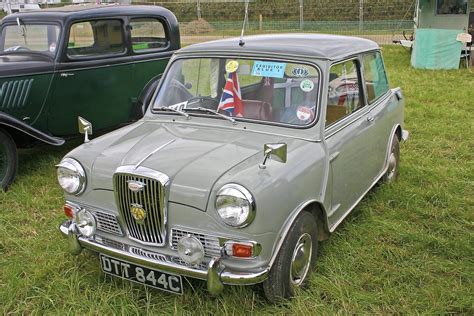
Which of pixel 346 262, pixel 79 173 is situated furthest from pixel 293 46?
pixel 79 173

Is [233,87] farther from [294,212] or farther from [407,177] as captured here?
[407,177]

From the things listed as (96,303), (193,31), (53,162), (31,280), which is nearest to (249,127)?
(96,303)

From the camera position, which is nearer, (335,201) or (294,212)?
(294,212)

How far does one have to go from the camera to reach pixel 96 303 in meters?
2.89

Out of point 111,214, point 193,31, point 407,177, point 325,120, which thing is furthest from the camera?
point 193,31

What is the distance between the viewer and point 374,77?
425 centimetres

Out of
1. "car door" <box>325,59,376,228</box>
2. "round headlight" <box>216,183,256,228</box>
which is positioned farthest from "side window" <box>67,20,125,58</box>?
"round headlight" <box>216,183,256,228</box>

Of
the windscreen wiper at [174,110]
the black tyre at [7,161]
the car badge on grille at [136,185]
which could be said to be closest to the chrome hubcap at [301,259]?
the car badge on grille at [136,185]

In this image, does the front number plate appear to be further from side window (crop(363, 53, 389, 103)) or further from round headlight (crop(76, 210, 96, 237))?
side window (crop(363, 53, 389, 103))

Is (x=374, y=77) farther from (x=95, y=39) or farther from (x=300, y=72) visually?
(x=95, y=39)

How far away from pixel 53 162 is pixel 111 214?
9.74 ft

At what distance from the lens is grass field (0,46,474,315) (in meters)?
2.87

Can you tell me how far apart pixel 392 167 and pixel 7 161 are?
3.75 m

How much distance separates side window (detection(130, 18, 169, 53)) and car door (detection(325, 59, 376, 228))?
3.18 m
